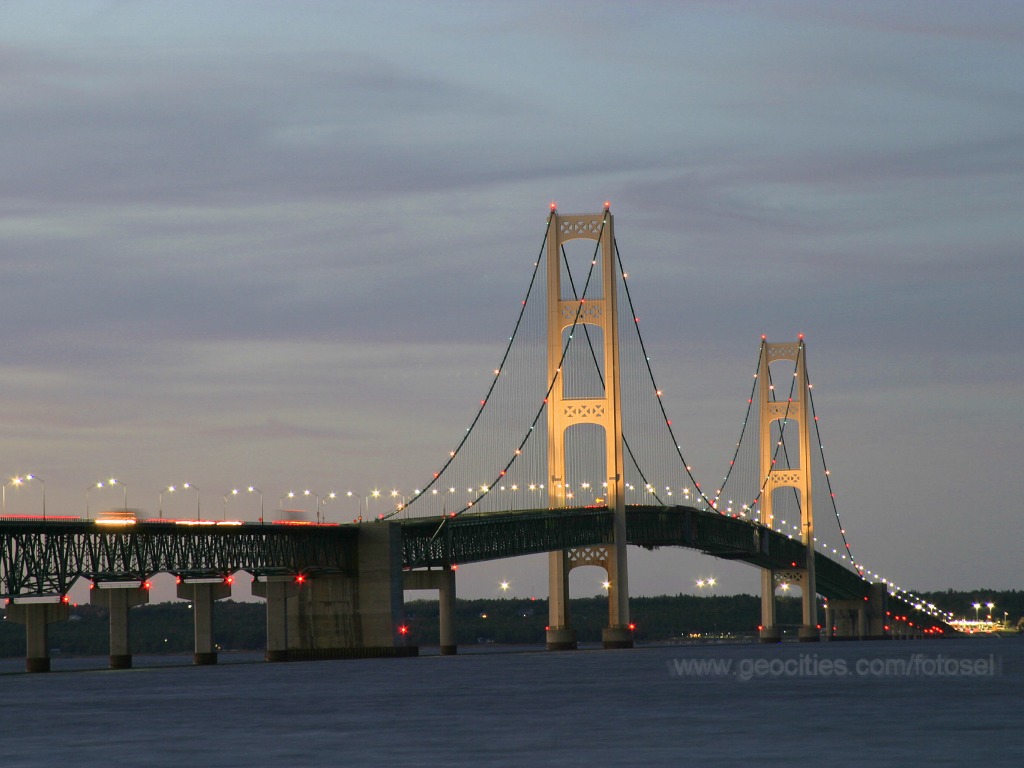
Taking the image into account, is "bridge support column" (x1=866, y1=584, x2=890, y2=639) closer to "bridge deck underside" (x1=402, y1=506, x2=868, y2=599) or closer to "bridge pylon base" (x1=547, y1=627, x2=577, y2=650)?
"bridge deck underside" (x1=402, y1=506, x2=868, y2=599)

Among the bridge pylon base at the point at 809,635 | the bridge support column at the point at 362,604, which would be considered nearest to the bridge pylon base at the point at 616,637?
the bridge support column at the point at 362,604

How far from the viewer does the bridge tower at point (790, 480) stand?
144875 millimetres

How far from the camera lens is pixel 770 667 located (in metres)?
81.6

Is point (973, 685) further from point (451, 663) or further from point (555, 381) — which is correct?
point (555, 381)

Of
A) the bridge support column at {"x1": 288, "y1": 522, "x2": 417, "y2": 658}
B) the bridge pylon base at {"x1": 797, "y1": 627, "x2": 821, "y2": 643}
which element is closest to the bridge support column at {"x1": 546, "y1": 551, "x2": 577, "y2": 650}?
the bridge support column at {"x1": 288, "y1": 522, "x2": 417, "y2": 658}

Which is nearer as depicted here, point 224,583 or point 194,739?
point 194,739

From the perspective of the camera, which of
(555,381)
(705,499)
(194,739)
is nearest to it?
(194,739)

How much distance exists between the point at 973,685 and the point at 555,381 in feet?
149

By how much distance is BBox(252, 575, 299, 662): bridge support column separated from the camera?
315ft

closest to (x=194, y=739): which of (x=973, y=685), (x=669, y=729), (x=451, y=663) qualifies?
(x=669, y=729)

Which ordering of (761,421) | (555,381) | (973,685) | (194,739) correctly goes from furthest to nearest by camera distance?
(761,421), (555,381), (973,685), (194,739)

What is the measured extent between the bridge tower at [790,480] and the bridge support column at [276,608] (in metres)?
55.0

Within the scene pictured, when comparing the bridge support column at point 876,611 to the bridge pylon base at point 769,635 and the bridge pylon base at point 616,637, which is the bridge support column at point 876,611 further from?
the bridge pylon base at point 616,637

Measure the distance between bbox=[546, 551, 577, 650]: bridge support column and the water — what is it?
92.4ft
